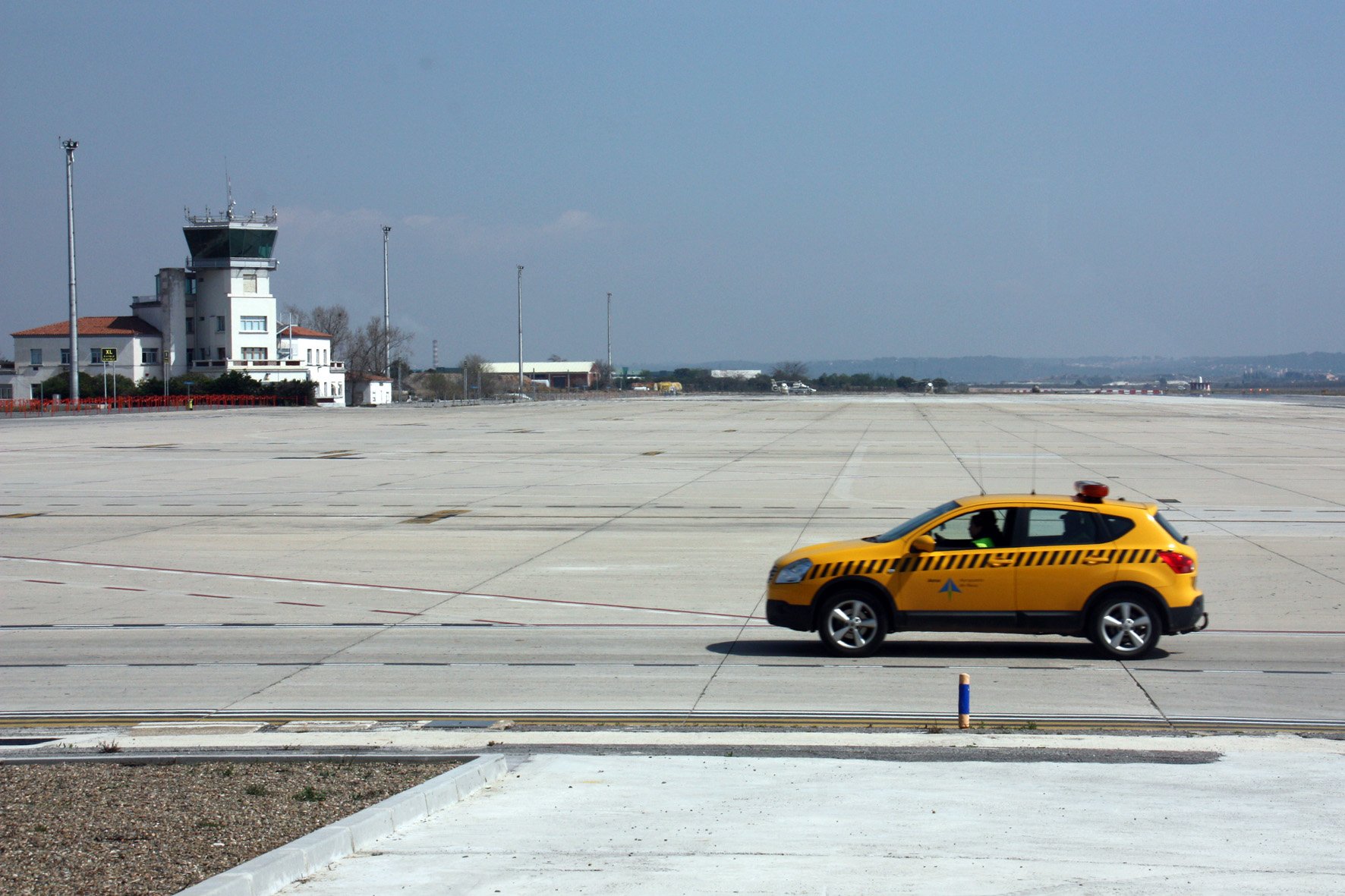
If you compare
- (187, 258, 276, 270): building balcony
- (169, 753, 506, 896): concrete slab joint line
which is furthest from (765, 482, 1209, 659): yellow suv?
(187, 258, 276, 270): building balcony

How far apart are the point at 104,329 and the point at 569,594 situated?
10301 cm

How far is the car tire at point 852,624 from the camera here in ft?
41.3

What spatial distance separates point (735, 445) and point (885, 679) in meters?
37.0

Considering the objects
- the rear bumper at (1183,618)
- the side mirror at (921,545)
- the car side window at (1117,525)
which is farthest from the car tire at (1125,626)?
the side mirror at (921,545)

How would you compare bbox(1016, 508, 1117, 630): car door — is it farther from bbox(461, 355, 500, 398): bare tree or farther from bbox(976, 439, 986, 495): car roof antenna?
bbox(461, 355, 500, 398): bare tree

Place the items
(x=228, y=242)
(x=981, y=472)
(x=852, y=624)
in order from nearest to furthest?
(x=852, y=624) → (x=981, y=472) → (x=228, y=242)

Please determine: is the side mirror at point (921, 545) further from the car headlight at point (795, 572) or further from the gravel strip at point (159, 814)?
the gravel strip at point (159, 814)

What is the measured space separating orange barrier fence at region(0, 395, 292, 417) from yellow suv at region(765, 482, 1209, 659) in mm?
79305

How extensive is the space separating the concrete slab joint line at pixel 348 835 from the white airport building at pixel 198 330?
102m

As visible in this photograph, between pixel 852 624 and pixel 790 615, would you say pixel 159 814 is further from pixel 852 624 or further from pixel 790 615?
pixel 852 624

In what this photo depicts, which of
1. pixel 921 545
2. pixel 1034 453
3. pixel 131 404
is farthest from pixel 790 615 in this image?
pixel 131 404

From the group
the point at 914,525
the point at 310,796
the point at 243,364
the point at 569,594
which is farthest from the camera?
the point at 243,364

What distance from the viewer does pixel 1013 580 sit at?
12383 mm

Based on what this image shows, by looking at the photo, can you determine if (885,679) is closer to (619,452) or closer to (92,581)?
(92,581)
